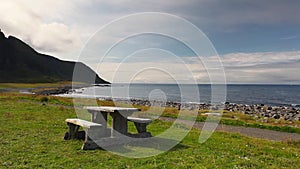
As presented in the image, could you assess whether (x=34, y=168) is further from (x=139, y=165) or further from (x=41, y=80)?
(x=41, y=80)

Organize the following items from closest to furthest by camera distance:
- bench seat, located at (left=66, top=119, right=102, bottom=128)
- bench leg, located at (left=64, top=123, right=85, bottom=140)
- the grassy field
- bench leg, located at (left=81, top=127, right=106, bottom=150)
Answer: the grassy field → bench leg, located at (left=81, top=127, right=106, bottom=150) → bench seat, located at (left=66, top=119, right=102, bottom=128) → bench leg, located at (left=64, top=123, right=85, bottom=140)

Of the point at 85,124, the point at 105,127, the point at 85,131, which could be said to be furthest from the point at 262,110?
the point at 85,124

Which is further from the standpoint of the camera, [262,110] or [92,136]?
[262,110]

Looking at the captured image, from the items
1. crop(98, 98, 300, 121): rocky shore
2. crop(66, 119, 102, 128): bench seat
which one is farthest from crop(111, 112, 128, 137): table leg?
crop(98, 98, 300, 121): rocky shore

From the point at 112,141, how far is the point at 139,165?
8.65ft

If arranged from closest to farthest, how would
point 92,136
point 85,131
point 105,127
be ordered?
1. point 92,136
2. point 85,131
3. point 105,127

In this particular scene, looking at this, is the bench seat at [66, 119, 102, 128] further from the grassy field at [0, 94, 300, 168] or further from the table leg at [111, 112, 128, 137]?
the table leg at [111, 112, 128, 137]

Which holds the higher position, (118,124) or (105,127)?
(118,124)

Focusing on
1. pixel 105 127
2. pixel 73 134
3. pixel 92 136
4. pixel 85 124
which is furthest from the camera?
pixel 105 127

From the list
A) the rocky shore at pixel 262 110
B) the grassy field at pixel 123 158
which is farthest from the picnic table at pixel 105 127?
the rocky shore at pixel 262 110

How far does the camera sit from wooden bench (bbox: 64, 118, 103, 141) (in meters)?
9.76

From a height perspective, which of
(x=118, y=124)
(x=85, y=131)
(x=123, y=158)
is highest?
(x=118, y=124)

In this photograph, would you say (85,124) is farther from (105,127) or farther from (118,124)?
(118,124)

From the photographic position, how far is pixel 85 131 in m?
10.6
